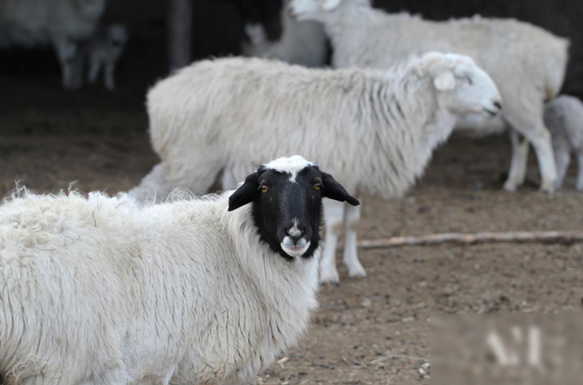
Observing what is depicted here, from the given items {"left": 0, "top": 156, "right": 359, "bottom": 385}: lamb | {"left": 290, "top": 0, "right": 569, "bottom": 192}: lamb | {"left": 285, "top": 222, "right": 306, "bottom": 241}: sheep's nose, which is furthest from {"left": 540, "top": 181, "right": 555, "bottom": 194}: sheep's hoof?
{"left": 285, "top": 222, "right": 306, "bottom": 241}: sheep's nose

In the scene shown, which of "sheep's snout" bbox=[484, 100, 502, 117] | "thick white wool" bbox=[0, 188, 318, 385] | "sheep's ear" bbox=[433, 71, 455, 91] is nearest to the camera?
"thick white wool" bbox=[0, 188, 318, 385]

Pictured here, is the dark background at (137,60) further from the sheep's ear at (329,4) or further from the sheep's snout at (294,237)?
the sheep's snout at (294,237)

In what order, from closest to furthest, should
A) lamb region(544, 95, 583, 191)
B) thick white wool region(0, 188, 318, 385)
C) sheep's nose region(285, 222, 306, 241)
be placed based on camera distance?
thick white wool region(0, 188, 318, 385), sheep's nose region(285, 222, 306, 241), lamb region(544, 95, 583, 191)

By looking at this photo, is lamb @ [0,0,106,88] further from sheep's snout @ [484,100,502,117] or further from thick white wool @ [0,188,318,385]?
thick white wool @ [0,188,318,385]

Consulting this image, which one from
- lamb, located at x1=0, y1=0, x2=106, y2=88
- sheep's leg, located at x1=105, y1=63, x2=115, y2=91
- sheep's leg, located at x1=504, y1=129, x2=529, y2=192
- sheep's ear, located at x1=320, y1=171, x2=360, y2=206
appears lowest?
sheep's leg, located at x1=504, y1=129, x2=529, y2=192

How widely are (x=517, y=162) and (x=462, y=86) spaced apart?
3915 mm

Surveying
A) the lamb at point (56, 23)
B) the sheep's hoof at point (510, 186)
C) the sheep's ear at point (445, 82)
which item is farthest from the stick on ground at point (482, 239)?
the lamb at point (56, 23)

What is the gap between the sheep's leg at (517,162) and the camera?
10.9 meters

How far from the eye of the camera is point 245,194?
4.42 metres

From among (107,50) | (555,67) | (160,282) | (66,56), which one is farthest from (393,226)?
(107,50)

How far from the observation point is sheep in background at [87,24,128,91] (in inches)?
616

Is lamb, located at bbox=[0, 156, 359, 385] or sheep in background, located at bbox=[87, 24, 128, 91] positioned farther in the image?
sheep in background, located at bbox=[87, 24, 128, 91]

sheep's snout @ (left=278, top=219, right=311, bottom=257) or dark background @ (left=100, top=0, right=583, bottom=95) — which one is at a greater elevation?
dark background @ (left=100, top=0, right=583, bottom=95)

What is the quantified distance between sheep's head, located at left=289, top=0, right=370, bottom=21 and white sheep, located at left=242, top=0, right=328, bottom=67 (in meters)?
1.73
